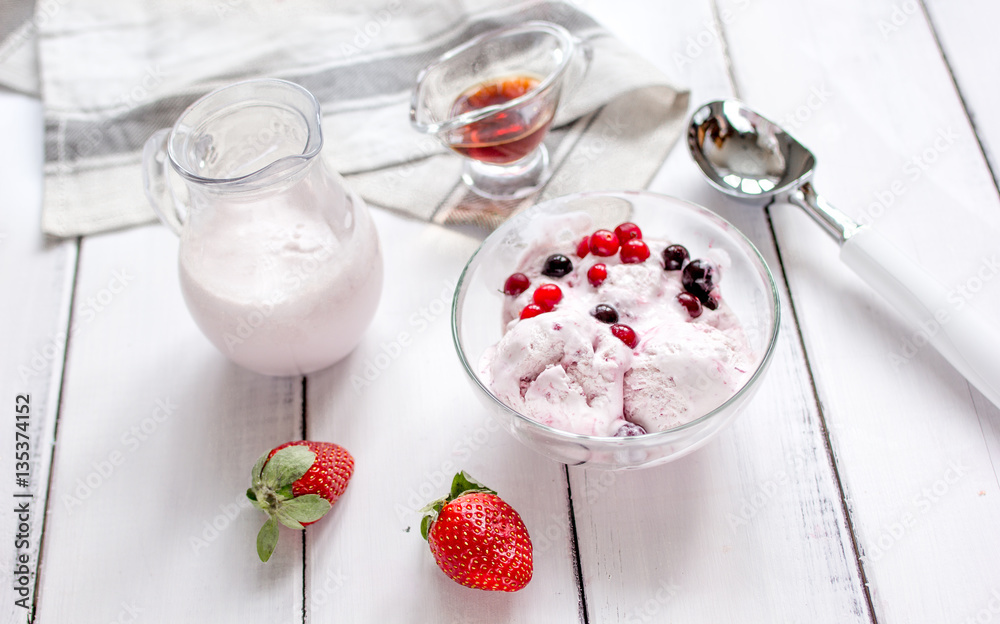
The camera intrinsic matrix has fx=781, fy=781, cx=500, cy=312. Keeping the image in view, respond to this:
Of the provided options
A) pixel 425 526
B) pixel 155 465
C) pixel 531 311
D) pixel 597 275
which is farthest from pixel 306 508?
pixel 597 275

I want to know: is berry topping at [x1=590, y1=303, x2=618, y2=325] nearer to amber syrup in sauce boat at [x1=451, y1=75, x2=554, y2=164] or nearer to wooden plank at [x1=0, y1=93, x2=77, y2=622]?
amber syrup in sauce boat at [x1=451, y1=75, x2=554, y2=164]

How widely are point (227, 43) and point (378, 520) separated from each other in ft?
4.10

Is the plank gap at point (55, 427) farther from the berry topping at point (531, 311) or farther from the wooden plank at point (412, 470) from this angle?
the berry topping at point (531, 311)

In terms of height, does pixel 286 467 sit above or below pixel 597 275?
below

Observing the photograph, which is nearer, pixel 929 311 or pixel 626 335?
pixel 626 335

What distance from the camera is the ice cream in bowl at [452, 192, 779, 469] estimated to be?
1.07 meters

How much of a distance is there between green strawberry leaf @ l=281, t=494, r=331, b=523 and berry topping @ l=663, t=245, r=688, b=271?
637mm

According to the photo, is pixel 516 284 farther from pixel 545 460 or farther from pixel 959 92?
pixel 959 92

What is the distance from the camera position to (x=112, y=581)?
1167 millimetres

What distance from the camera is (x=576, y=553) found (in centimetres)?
115

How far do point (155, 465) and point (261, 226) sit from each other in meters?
0.44

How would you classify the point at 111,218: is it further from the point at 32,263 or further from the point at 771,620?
the point at 771,620

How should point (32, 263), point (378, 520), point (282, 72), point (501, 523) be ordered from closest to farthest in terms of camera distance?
point (501, 523) < point (378, 520) < point (32, 263) < point (282, 72)

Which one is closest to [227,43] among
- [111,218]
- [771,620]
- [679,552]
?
[111,218]
